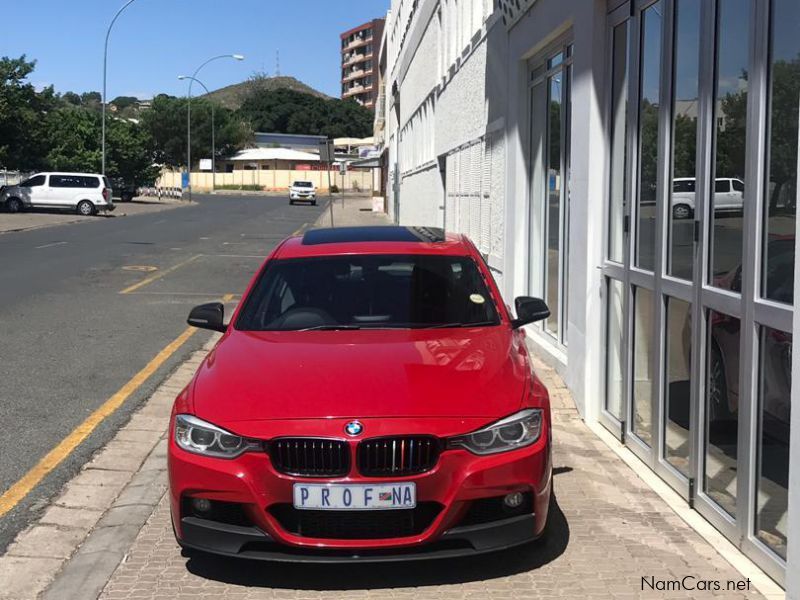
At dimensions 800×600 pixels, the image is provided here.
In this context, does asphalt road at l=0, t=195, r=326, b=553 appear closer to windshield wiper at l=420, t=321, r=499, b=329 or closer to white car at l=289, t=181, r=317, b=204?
windshield wiper at l=420, t=321, r=499, b=329

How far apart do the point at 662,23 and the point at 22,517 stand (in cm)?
450

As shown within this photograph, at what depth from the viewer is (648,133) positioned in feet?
19.0

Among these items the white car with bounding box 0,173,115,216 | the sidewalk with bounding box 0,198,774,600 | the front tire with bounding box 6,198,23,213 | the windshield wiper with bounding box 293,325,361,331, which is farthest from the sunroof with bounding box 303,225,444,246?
the front tire with bounding box 6,198,23,213

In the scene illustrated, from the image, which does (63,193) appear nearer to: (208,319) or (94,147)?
(94,147)

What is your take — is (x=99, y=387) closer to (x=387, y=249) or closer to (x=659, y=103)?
(x=387, y=249)

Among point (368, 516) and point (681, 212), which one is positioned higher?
point (681, 212)

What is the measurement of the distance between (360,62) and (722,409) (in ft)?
458

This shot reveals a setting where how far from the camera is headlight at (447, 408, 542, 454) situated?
382 cm

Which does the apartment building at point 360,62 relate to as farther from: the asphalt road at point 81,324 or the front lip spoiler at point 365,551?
the front lip spoiler at point 365,551

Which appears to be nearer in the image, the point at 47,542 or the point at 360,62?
the point at 47,542

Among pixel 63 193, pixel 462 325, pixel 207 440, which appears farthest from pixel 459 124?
pixel 63 193

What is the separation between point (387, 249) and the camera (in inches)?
→ 221

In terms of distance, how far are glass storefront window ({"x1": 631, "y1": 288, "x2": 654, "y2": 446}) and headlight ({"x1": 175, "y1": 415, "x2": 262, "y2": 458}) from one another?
2.77 metres

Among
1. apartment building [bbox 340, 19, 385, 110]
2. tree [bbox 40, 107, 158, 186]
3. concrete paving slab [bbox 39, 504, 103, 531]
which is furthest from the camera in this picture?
apartment building [bbox 340, 19, 385, 110]
